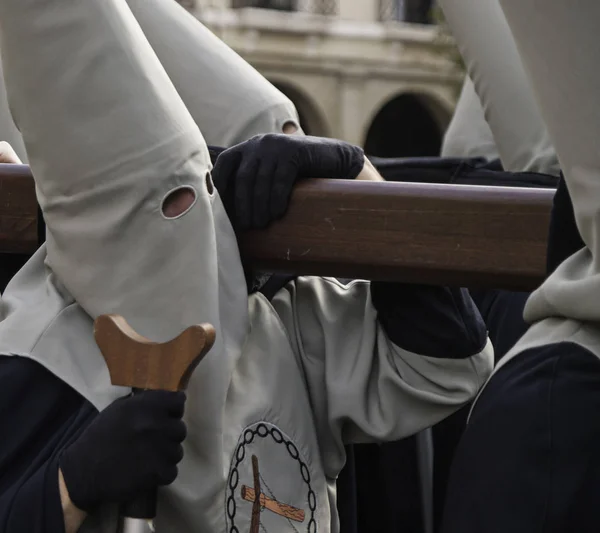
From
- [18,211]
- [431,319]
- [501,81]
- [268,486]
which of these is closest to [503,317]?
[501,81]

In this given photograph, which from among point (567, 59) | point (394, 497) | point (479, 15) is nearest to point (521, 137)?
point (479, 15)

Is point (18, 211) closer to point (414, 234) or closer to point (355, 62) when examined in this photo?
point (414, 234)

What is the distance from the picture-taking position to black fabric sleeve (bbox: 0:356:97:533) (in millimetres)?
1886

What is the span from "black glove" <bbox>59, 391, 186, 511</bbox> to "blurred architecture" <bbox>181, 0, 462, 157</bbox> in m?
14.5

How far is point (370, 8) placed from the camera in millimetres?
17938

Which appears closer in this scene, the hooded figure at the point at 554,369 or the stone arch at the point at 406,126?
the hooded figure at the point at 554,369

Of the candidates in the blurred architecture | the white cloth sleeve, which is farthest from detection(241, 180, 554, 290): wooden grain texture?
the blurred architecture

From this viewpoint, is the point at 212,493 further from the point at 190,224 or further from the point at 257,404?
the point at 190,224

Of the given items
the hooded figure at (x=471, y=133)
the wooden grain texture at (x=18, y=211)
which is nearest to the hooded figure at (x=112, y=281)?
the wooden grain texture at (x=18, y=211)

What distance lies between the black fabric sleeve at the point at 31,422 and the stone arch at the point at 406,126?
1640cm

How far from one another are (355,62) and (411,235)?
51.8 ft

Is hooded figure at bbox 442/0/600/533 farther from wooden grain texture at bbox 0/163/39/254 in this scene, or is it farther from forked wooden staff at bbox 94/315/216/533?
wooden grain texture at bbox 0/163/39/254

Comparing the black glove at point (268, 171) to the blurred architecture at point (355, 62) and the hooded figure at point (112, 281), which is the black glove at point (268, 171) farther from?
the blurred architecture at point (355, 62)

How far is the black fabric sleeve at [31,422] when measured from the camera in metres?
1.89
